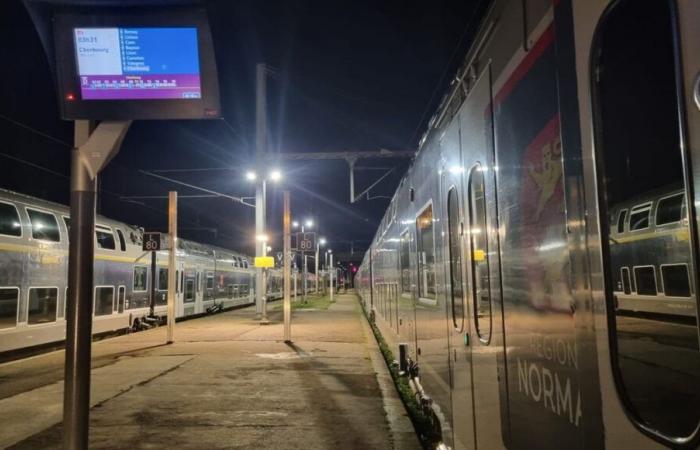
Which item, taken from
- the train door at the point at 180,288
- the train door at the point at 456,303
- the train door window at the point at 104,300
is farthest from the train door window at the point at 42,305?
the train door at the point at 456,303

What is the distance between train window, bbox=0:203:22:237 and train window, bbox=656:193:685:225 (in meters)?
13.2

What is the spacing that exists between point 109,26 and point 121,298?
15.8 m

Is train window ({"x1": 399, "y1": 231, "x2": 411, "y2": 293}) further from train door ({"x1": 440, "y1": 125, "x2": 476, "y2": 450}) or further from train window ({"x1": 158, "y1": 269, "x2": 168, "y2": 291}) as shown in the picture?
train window ({"x1": 158, "y1": 269, "x2": 168, "y2": 291})

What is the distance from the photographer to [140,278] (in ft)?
63.3

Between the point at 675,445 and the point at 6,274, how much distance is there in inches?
527

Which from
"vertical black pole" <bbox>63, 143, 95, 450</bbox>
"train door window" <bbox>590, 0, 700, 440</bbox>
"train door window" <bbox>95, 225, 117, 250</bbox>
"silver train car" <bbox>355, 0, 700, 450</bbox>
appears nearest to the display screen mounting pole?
"train door window" <bbox>95, 225, 117, 250</bbox>

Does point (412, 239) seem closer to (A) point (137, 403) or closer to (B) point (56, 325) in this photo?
(A) point (137, 403)

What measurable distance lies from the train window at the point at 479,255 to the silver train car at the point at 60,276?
1174cm

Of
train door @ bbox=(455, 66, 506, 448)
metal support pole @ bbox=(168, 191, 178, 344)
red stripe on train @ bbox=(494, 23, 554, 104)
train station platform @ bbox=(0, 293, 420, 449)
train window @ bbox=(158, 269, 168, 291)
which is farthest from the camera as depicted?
train window @ bbox=(158, 269, 168, 291)

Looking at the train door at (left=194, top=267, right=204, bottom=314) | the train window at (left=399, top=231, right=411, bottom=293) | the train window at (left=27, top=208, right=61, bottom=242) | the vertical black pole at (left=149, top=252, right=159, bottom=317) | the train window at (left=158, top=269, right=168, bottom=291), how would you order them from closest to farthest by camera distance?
the train window at (left=399, top=231, right=411, bottom=293) < the train window at (left=27, top=208, right=61, bottom=242) < the vertical black pole at (left=149, top=252, right=159, bottom=317) < the train window at (left=158, top=269, right=168, bottom=291) < the train door at (left=194, top=267, right=204, bottom=314)

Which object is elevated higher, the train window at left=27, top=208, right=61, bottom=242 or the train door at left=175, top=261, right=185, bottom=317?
the train window at left=27, top=208, right=61, bottom=242

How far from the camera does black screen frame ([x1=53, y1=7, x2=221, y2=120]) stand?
341cm

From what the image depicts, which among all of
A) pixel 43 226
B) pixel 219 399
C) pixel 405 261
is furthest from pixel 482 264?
pixel 43 226

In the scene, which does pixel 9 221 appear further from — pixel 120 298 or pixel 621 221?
pixel 621 221
